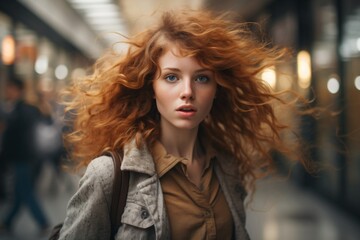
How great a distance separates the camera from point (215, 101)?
1.91 meters

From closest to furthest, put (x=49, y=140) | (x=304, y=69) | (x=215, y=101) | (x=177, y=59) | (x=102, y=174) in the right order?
(x=102, y=174)
(x=177, y=59)
(x=215, y=101)
(x=49, y=140)
(x=304, y=69)

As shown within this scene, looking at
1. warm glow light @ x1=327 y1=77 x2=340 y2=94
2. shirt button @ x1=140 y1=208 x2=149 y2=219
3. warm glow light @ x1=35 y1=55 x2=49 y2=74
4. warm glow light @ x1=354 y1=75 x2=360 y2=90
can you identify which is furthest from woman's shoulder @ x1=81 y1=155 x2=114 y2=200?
warm glow light @ x1=35 y1=55 x2=49 y2=74

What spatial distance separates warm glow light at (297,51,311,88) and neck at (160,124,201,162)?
644 cm

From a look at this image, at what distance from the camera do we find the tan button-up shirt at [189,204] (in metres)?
1.50

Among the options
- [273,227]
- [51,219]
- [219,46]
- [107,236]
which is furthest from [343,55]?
[107,236]

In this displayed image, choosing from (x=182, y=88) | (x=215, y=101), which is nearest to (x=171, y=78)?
(x=182, y=88)

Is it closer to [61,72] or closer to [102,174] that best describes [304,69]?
[102,174]

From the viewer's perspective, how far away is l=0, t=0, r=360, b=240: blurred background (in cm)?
557

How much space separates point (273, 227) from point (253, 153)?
3.55 meters

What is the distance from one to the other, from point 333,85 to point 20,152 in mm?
4649

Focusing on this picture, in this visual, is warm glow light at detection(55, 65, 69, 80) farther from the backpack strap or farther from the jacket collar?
the backpack strap

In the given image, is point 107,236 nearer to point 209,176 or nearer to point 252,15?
point 209,176

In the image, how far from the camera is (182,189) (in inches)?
61.8

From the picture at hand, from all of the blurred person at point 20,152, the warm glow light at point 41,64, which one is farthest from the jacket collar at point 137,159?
the warm glow light at point 41,64
